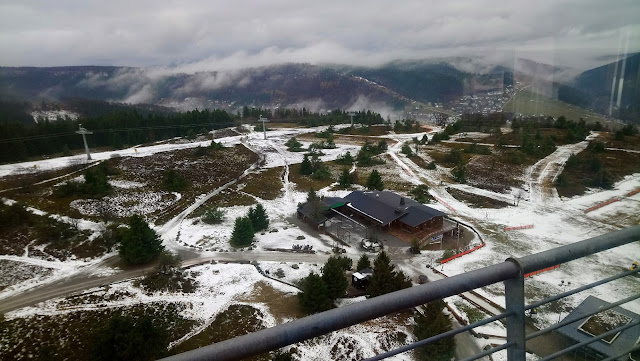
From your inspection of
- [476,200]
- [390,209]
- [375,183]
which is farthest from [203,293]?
[476,200]

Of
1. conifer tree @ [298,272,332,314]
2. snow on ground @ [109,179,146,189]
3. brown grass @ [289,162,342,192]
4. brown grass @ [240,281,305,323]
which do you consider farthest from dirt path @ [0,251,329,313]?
snow on ground @ [109,179,146,189]

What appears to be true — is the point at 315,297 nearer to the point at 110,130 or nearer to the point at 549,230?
the point at 549,230

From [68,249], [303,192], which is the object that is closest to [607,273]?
[303,192]

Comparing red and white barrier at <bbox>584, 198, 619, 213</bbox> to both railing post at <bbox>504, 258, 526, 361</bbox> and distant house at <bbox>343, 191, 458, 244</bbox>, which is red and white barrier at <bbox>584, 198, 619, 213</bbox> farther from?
railing post at <bbox>504, 258, 526, 361</bbox>

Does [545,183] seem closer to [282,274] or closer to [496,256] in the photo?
[496,256]

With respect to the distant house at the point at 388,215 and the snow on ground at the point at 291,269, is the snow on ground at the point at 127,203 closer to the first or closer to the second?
the distant house at the point at 388,215
